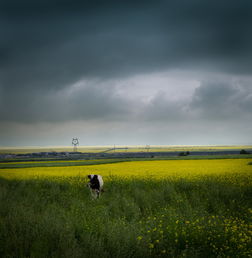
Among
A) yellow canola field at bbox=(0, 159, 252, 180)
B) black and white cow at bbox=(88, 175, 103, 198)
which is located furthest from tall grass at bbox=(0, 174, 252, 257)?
yellow canola field at bbox=(0, 159, 252, 180)

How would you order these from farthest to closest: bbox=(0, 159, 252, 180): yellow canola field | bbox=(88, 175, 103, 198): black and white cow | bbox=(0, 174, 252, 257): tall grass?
bbox=(0, 159, 252, 180): yellow canola field
bbox=(88, 175, 103, 198): black and white cow
bbox=(0, 174, 252, 257): tall grass

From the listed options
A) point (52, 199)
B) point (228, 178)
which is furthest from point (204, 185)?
point (52, 199)

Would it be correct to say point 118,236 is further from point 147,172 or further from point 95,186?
point 147,172

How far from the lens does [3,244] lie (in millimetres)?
5359

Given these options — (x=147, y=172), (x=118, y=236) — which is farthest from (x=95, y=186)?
(x=147, y=172)

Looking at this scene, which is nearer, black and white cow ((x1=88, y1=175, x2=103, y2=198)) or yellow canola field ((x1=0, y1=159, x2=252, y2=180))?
black and white cow ((x1=88, y1=175, x2=103, y2=198))

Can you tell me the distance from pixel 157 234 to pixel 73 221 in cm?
256

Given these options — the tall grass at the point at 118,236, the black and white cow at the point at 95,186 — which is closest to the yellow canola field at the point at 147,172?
the black and white cow at the point at 95,186

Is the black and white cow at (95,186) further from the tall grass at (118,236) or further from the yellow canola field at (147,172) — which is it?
the yellow canola field at (147,172)

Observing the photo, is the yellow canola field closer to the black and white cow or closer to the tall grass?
the black and white cow

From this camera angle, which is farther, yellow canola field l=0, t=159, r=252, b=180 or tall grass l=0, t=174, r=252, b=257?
yellow canola field l=0, t=159, r=252, b=180

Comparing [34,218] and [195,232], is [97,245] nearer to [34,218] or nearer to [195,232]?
[34,218]

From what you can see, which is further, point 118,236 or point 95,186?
point 95,186

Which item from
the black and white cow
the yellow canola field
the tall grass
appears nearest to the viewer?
the tall grass
